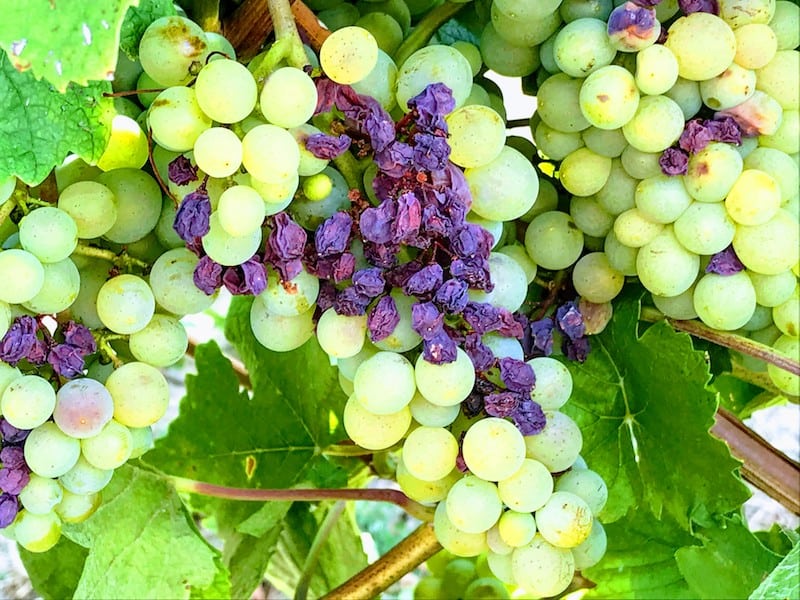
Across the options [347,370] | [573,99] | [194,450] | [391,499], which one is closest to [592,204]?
[573,99]

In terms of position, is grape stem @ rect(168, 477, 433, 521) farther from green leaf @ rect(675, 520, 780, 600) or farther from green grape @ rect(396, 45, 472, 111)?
green grape @ rect(396, 45, 472, 111)

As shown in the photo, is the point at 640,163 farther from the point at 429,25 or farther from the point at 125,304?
the point at 125,304

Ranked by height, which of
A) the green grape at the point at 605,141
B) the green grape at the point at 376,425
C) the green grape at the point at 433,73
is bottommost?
the green grape at the point at 376,425

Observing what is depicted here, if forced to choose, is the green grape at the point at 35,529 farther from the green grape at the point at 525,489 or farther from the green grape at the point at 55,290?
the green grape at the point at 525,489

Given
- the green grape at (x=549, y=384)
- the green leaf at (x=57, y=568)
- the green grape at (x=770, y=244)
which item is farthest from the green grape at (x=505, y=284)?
the green leaf at (x=57, y=568)

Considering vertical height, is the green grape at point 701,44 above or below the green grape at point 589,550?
above

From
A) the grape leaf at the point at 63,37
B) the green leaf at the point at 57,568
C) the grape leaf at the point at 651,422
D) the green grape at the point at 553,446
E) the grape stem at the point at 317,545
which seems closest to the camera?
the grape leaf at the point at 63,37

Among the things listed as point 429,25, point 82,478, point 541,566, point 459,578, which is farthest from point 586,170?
point 459,578
